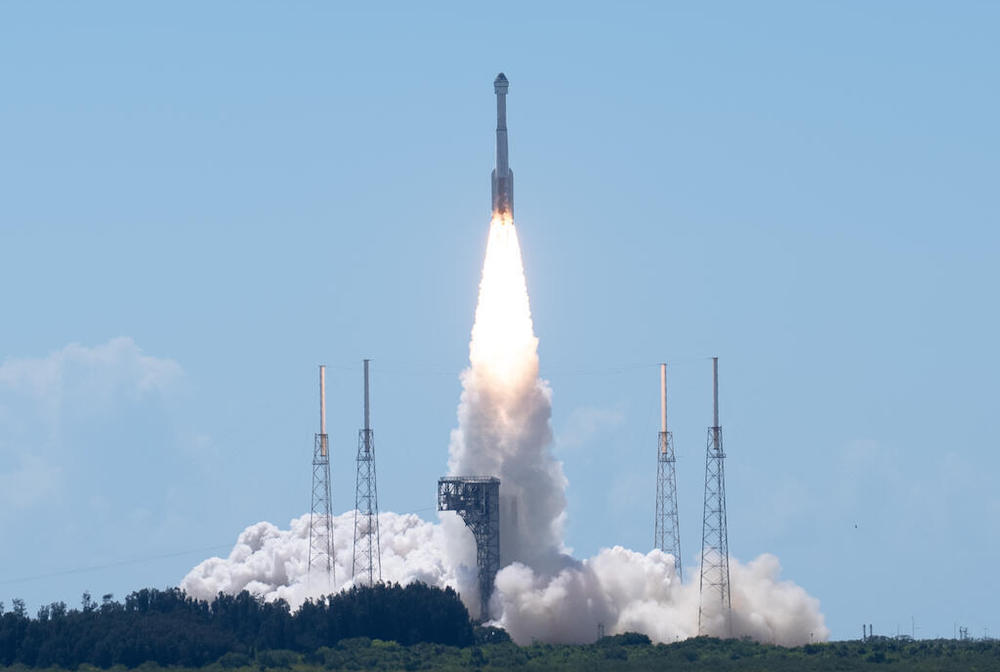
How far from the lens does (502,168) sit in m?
188

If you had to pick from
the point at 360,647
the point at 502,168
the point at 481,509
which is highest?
the point at 502,168

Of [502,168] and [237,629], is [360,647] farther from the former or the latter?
[502,168]

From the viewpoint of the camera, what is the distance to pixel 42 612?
199m

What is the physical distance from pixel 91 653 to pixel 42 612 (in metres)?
Answer: 14.4

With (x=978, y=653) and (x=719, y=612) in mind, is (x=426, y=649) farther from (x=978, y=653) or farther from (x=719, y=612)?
(x=978, y=653)

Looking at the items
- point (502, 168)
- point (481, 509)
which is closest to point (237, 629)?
point (481, 509)

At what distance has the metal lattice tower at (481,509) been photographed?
18900 cm

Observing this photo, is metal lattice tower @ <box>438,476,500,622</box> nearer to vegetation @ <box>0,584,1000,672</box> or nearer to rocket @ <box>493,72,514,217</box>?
vegetation @ <box>0,584,1000,672</box>

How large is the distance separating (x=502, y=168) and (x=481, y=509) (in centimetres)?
2144

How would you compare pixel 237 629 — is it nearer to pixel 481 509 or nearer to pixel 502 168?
pixel 481 509

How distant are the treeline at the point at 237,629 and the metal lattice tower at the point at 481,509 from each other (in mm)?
3132

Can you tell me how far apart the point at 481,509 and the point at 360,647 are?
38.7 feet

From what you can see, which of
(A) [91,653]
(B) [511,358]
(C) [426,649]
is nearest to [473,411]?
(B) [511,358]

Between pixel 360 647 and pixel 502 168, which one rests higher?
pixel 502 168
